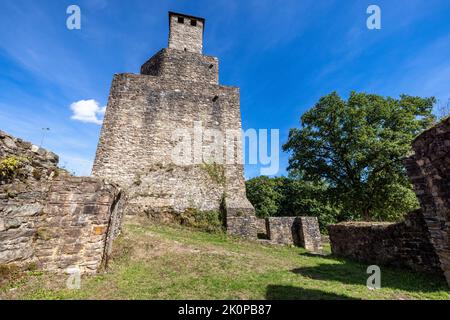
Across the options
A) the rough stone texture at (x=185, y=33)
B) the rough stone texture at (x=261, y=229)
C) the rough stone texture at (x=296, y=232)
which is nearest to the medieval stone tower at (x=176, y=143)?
the rough stone texture at (x=296, y=232)

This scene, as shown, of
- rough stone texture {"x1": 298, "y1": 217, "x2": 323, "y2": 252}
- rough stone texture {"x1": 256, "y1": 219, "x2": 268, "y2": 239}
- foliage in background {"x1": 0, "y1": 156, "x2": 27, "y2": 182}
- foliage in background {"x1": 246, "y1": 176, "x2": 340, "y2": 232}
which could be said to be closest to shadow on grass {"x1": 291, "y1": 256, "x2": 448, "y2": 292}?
rough stone texture {"x1": 298, "y1": 217, "x2": 323, "y2": 252}

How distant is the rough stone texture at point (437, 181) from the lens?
3.70 metres

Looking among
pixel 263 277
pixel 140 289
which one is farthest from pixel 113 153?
pixel 263 277

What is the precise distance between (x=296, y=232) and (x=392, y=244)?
16.8ft

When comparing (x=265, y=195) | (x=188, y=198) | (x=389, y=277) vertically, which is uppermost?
(x=265, y=195)

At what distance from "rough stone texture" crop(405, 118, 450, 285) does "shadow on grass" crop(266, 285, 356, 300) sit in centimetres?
200

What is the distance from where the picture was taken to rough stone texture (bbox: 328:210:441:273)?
23.2ft

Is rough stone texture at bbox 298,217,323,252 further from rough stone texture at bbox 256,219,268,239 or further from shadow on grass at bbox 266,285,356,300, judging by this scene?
shadow on grass at bbox 266,285,356,300

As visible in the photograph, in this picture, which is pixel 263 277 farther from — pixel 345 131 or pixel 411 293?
pixel 345 131

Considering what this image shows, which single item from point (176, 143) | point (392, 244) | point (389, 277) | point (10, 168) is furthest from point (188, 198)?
point (392, 244)

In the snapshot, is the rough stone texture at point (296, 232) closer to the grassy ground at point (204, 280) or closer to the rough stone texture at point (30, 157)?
the grassy ground at point (204, 280)

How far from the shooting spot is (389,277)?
673 centimetres

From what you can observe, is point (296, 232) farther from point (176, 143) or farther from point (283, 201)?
point (283, 201)

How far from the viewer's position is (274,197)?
34188mm
